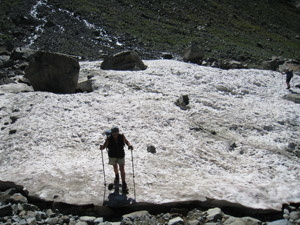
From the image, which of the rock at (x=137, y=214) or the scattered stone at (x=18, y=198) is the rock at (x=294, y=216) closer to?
the rock at (x=137, y=214)

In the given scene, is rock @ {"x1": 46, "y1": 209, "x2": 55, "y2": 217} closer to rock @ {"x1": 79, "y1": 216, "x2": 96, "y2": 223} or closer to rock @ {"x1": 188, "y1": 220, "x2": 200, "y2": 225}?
rock @ {"x1": 79, "y1": 216, "x2": 96, "y2": 223}

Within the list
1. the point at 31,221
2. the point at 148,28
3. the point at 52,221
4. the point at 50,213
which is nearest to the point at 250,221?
the point at 52,221

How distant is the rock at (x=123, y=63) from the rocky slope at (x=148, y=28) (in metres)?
10.0

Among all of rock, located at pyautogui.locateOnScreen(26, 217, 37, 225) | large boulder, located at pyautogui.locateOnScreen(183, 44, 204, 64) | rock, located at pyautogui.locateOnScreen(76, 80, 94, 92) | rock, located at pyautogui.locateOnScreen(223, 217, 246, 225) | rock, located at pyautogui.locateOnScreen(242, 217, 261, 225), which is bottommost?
rock, located at pyautogui.locateOnScreen(242, 217, 261, 225)

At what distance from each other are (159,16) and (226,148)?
53463mm

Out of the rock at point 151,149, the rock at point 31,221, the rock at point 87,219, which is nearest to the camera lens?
the rock at point 31,221

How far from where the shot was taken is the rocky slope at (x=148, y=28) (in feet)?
133

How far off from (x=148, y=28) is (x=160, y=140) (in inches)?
1664

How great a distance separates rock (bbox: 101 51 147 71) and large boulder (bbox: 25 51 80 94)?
228 inches

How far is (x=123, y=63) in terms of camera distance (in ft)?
83.9

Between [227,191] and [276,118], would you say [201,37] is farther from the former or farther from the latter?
[227,191]

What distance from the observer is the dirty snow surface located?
417 inches

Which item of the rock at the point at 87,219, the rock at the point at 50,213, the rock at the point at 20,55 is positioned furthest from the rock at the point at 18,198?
the rock at the point at 20,55

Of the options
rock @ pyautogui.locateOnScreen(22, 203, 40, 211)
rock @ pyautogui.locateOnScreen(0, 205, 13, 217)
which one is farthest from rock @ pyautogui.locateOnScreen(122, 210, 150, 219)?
rock @ pyautogui.locateOnScreen(0, 205, 13, 217)
